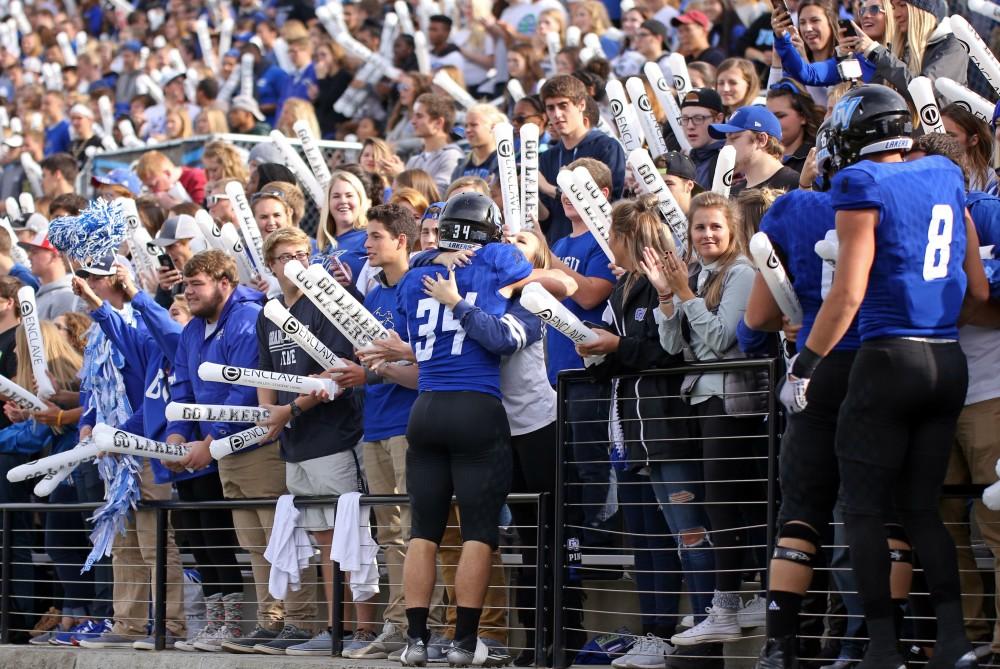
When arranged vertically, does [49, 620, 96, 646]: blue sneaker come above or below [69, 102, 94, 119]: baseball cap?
below

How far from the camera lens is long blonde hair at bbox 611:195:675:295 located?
6922mm

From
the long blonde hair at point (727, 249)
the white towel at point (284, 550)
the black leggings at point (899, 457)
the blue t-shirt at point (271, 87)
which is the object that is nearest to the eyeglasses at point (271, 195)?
the white towel at point (284, 550)

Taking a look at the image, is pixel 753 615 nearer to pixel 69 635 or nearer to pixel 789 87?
pixel 789 87

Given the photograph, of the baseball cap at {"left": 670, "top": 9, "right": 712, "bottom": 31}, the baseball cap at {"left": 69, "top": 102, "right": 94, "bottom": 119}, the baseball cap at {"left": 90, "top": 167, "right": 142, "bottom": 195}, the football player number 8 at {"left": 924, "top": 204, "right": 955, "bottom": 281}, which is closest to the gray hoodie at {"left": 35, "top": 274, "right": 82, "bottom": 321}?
the baseball cap at {"left": 90, "top": 167, "right": 142, "bottom": 195}

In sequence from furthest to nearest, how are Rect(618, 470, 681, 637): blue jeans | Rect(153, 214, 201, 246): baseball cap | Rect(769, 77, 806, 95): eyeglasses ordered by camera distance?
Rect(153, 214, 201, 246): baseball cap, Rect(769, 77, 806, 95): eyeglasses, Rect(618, 470, 681, 637): blue jeans

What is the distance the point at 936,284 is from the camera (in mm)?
5512

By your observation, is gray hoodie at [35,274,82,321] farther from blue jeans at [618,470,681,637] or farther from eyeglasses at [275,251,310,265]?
blue jeans at [618,470,681,637]

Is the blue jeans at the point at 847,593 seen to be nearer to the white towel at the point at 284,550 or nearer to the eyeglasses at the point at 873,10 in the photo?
the white towel at the point at 284,550

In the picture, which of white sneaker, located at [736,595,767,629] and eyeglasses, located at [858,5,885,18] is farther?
eyeglasses, located at [858,5,885,18]

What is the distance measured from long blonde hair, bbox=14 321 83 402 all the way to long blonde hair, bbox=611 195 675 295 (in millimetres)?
4539

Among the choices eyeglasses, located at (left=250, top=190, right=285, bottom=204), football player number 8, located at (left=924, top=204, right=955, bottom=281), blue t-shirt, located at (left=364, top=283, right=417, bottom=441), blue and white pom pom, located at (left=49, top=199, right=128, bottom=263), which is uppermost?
eyeglasses, located at (left=250, top=190, right=285, bottom=204)

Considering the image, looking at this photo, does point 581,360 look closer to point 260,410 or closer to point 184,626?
point 260,410

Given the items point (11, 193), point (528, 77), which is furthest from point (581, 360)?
point (11, 193)

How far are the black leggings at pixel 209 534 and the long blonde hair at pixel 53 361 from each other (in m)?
1.51
